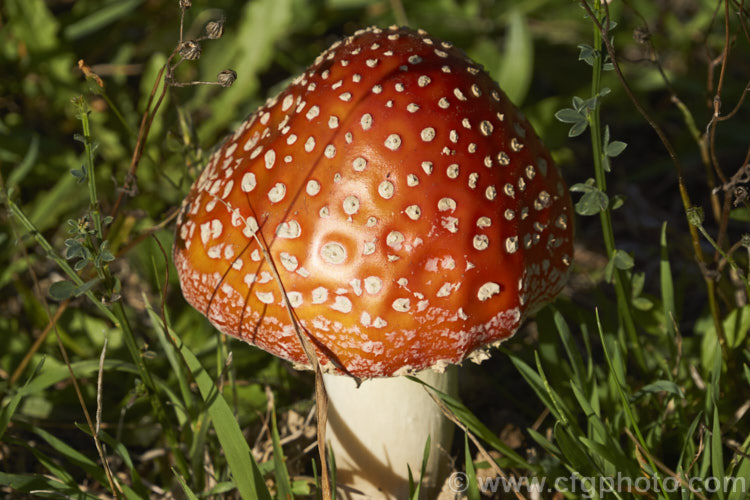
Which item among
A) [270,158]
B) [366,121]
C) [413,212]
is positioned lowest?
[413,212]

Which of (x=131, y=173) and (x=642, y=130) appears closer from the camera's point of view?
(x=131, y=173)

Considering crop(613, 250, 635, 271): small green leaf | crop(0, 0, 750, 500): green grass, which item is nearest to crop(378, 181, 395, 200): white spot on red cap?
crop(0, 0, 750, 500): green grass

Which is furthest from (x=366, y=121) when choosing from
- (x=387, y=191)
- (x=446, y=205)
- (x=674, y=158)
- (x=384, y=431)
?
(x=384, y=431)

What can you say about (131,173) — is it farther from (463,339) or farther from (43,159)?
(43,159)

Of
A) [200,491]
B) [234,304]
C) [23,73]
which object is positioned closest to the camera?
[234,304]

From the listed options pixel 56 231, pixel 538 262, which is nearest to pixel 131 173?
pixel 538 262

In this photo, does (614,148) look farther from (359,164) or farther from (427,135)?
(359,164)

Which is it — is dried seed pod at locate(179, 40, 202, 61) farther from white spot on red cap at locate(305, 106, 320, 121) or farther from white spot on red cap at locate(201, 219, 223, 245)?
white spot on red cap at locate(201, 219, 223, 245)
